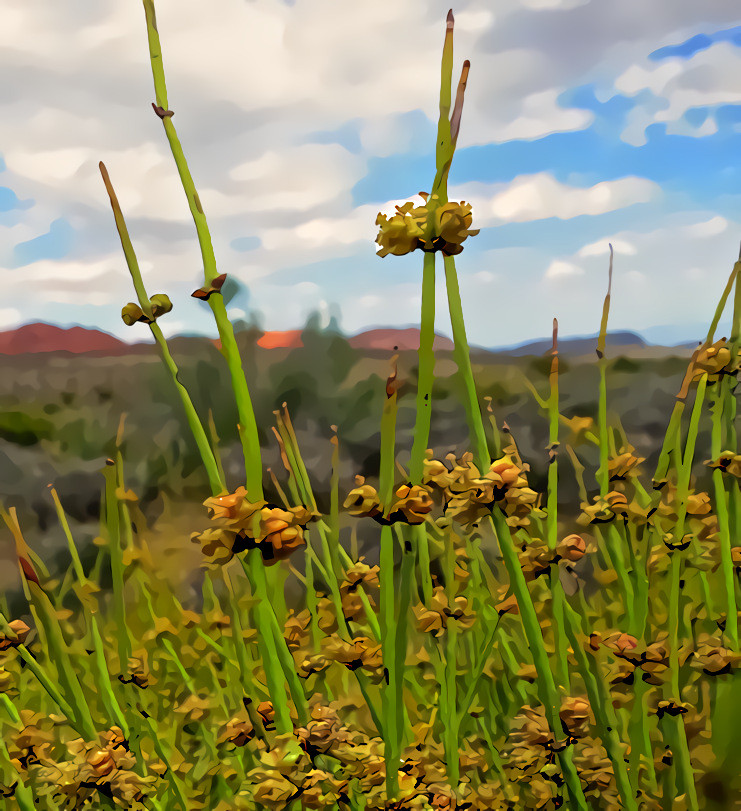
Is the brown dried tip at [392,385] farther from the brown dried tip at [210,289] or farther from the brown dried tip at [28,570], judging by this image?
the brown dried tip at [28,570]

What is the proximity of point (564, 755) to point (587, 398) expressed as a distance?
3.72 m

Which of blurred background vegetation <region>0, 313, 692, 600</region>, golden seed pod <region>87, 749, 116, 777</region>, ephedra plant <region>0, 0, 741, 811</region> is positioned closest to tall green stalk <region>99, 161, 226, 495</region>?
ephedra plant <region>0, 0, 741, 811</region>

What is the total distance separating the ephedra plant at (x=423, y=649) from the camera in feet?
1.69

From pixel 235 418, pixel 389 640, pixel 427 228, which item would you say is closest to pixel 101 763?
pixel 389 640

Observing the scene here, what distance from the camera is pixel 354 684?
1.28 m

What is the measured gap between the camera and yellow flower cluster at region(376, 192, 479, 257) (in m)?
0.49

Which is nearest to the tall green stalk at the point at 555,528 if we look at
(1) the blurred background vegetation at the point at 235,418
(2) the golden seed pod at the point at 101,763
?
(2) the golden seed pod at the point at 101,763

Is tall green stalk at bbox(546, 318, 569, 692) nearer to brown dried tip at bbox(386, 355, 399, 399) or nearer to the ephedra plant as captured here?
the ephedra plant

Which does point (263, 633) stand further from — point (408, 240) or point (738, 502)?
point (738, 502)

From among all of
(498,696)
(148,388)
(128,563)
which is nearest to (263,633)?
(498,696)

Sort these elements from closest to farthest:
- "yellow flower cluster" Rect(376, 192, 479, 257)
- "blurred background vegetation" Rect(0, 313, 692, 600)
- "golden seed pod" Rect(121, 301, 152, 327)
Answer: "yellow flower cluster" Rect(376, 192, 479, 257) → "golden seed pod" Rect(121, 301, 152, 327) → "blurred background vegetation" Rect(0, 313, 692, 600)

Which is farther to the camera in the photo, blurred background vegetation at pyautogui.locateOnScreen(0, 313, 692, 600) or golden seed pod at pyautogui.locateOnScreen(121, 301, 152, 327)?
blurred background vegetation at pyautogui.locateOnScreen(0, 313, 692, 600)

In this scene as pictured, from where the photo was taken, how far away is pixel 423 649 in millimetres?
1160

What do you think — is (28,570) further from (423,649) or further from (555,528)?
(423,649)
